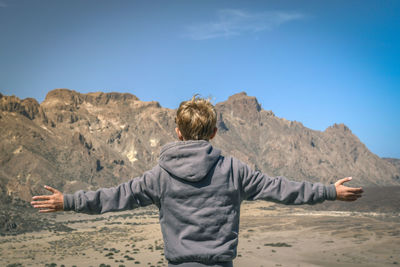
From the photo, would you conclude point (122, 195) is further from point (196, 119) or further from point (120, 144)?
point (120, 144)

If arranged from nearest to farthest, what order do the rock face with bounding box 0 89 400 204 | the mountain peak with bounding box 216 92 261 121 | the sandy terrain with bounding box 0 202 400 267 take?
the sandy terrain with bounding box 0 202 400 267
the rock face with bounding box 0 89 400 204
the mountain peak with bounding box 216 92 261 121

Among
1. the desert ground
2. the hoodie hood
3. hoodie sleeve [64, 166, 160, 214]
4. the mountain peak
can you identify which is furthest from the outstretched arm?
the mountain peak

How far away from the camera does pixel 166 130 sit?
138 m

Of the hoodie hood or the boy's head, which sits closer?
the hoodie hood

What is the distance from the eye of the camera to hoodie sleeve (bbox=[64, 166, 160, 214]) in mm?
2560

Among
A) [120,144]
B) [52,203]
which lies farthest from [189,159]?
[120,144]

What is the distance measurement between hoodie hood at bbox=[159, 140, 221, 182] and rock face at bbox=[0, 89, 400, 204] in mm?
79404

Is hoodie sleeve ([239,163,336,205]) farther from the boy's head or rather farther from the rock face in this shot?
the rock face

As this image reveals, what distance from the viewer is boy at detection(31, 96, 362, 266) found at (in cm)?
251

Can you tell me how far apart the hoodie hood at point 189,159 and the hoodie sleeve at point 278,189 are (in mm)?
251


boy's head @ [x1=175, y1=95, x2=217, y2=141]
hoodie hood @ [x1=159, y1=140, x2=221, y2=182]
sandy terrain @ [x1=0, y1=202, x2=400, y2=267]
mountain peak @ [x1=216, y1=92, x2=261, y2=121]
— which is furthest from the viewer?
mountain peak @ [x1=216, y1=92, x2=261, y2=121]

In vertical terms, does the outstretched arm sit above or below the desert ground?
above

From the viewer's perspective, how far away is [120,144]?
411 feet

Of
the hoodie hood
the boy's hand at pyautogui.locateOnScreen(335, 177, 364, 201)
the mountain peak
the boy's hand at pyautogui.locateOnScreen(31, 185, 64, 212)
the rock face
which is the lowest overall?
the boy's hand at pyautogui.locateOnScreen(31, 185, 64, 212)
